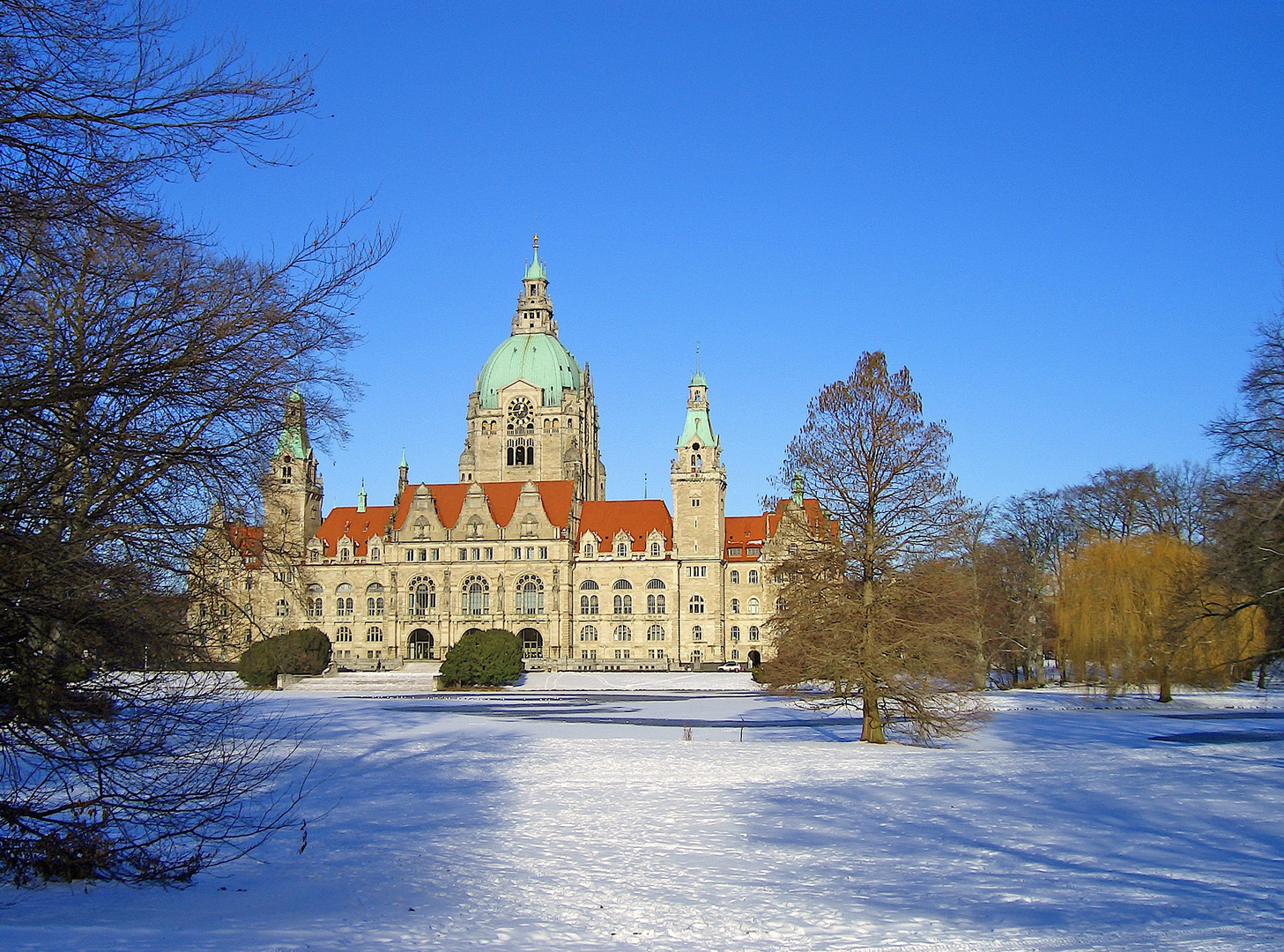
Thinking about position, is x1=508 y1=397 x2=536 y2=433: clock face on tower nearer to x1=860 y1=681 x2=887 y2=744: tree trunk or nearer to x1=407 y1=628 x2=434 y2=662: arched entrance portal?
x1=407 y1=628 x2=434 y2=662: arched entrance portal

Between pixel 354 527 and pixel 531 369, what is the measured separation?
76.0 feet

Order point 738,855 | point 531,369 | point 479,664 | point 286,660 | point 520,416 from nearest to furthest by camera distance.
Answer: point 738,855, point 286,660, point 479,664, point 520,416, point 531,369

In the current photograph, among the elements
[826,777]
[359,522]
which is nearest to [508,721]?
[826,777]

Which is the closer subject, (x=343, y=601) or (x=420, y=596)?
(x=420, y=596)

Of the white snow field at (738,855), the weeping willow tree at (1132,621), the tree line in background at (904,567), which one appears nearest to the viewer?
the white snow field at (738,855)

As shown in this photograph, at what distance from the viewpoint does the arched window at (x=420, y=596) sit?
89875mm

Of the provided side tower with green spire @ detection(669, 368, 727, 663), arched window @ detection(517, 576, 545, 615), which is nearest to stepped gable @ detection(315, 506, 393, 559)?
arched window @ detection(517, 576, 545, 615)

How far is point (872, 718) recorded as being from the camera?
103 ft

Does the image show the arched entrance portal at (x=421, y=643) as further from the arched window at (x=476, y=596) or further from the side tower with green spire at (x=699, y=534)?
the side tower with green spire at (x=699, y=534)

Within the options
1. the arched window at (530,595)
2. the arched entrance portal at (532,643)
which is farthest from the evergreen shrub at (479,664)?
the arched window at (530,595)

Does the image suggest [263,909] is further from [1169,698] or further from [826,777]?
[1169,698]

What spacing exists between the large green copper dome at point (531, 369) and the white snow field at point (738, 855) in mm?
75068

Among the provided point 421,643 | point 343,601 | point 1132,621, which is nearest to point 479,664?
point 421,643

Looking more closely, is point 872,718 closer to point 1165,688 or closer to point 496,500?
point 1165,688
